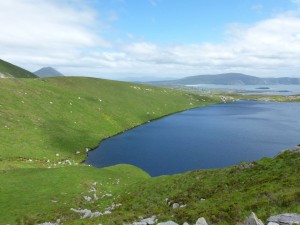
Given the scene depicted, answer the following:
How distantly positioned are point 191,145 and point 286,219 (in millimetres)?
78817

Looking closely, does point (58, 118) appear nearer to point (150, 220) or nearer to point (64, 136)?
point (64, 136)

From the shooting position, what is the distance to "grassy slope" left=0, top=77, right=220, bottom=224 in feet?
131

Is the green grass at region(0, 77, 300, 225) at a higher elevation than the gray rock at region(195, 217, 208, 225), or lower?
lower

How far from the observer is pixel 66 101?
113938 millimetres

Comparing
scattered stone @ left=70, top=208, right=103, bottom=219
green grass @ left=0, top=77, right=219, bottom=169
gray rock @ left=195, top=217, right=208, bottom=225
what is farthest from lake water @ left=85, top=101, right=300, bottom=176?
gray rock @ left=195, top=217, right=208, bottom=225

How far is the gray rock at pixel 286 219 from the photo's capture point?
17094 mm

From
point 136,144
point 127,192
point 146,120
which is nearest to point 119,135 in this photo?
point 136,144

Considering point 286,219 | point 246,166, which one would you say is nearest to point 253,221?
point 286,219

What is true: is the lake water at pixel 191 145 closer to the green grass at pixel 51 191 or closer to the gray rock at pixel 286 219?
the green grass at pixel 51 191

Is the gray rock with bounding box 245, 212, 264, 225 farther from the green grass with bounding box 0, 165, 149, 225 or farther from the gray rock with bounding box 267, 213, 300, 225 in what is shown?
the green grass with bounding box 0, 165, 149, 225

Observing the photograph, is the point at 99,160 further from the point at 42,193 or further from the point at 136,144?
the point at 42,193

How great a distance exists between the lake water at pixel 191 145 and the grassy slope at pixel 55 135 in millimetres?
7243

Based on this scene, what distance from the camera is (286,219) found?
17.5m

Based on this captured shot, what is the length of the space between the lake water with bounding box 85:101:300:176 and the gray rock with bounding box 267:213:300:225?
5147 cm
